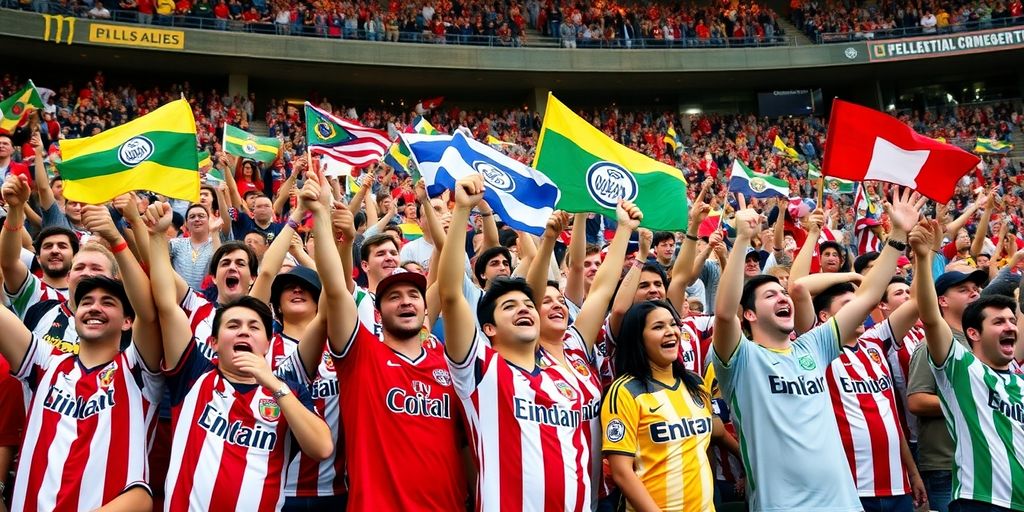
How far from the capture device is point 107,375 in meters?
3.63

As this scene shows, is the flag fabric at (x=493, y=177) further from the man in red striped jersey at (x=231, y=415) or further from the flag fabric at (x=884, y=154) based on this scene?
the flag fabric at (x=884, y=154)

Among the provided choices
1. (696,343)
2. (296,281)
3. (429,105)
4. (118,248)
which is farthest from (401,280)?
(429,105)

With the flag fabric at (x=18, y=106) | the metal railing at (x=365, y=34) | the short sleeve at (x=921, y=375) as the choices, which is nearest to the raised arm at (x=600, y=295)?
the short sleeve at (x=921, y=375)

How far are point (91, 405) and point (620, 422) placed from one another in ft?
8.11

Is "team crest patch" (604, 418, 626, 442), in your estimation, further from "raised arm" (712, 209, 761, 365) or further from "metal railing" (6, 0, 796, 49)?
"metal railing" (6, 0, 796, 49)

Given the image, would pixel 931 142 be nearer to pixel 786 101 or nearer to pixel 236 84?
pixel 236 84

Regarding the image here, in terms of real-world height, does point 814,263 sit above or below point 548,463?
above

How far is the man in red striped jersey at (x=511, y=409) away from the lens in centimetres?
337

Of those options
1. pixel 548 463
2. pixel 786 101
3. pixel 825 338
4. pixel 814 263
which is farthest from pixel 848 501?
pixel 786 101

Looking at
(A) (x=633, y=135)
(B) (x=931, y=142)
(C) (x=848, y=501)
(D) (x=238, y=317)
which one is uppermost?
(A) (x=633, y=135)

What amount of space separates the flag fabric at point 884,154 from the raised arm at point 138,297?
454cm

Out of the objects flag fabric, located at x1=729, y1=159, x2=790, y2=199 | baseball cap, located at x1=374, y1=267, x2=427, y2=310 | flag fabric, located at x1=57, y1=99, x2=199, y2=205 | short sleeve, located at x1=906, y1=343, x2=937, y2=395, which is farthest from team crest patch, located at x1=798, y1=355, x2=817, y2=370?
flag fabric, located at x1=729, y1=159, x2=790, y2=199

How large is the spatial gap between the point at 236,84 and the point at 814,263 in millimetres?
22660

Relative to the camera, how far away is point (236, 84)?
1021 inches
